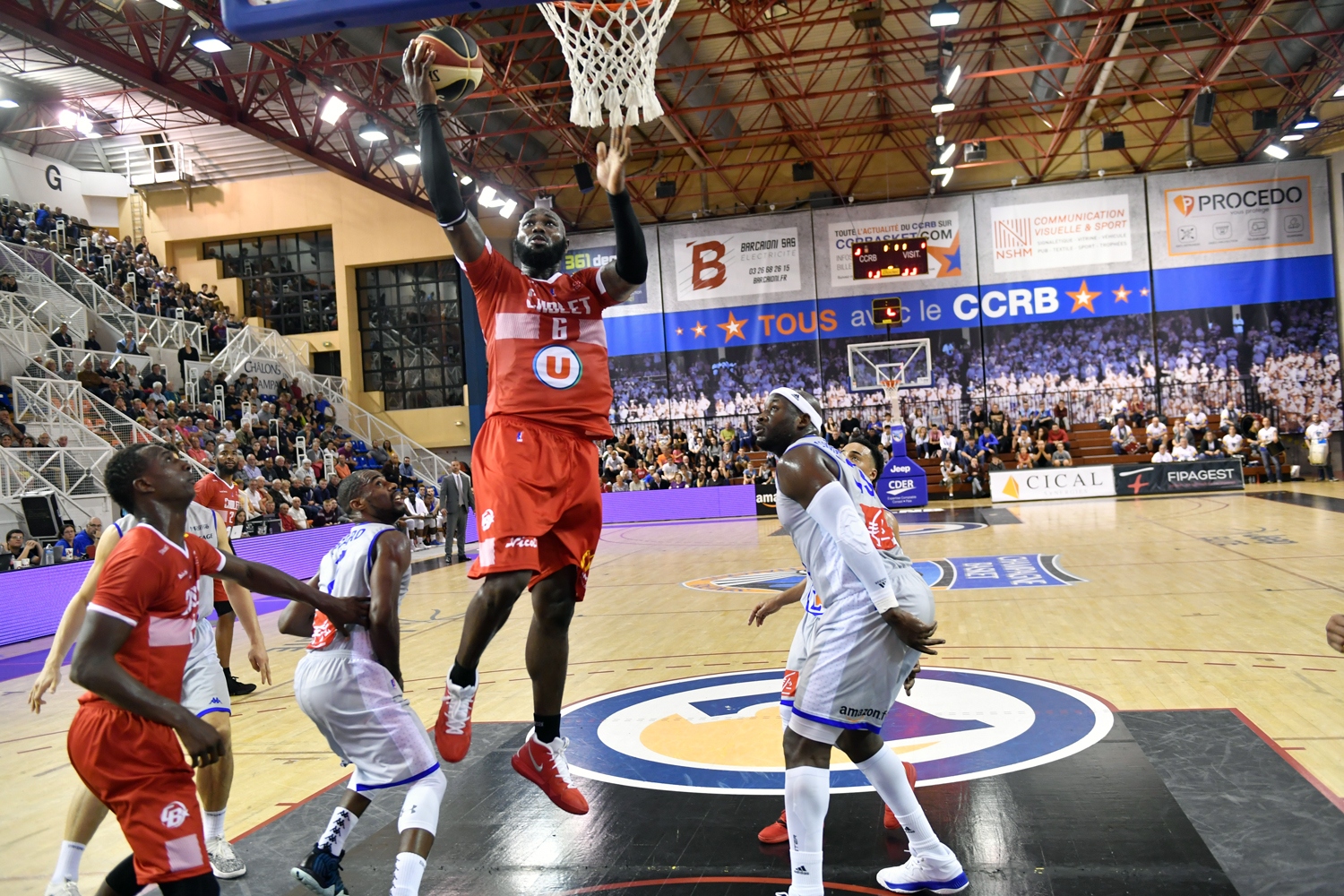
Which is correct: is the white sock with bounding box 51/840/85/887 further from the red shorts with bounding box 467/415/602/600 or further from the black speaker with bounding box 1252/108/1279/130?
the black speaker with bounding box 1252/108/1279/130

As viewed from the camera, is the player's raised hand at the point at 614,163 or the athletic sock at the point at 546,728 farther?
the athletic sock at the point at 546,728

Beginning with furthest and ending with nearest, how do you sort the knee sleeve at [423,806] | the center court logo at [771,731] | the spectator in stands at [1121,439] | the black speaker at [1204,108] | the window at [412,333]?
the window at [412,333], the spectator in stands at [1121,439], the black speaker at [1204,108], the center court logo at [771,731], the knee sleeve at [423,806]

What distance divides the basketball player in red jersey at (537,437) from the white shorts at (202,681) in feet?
3.90

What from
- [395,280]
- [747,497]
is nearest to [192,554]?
[747,497]

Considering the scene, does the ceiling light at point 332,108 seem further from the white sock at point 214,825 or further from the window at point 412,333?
the white sock at point 214,825

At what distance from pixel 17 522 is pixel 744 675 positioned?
1055 cm

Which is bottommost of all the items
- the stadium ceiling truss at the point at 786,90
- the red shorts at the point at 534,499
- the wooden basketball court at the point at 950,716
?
the wooden basketball court at the point at 950,716

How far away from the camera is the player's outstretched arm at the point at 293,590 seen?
3.21 metres

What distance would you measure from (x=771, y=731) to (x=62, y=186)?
92.6 feet

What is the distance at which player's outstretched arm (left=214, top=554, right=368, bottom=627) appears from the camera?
3.21 metres

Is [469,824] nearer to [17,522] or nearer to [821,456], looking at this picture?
[821,456]

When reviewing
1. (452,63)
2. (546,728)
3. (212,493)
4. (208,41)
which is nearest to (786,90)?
(208,41)

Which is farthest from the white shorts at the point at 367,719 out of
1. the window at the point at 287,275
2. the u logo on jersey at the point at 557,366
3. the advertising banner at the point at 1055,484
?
the window at the point at 287,275

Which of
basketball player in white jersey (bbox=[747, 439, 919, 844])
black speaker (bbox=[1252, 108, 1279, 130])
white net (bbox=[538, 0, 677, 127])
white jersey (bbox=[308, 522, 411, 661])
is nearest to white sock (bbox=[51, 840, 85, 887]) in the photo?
white jersey (bbox=[308, 522, 411, 661])
